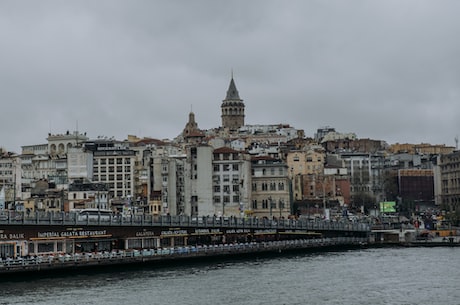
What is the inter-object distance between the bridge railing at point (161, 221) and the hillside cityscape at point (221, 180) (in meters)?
18.9

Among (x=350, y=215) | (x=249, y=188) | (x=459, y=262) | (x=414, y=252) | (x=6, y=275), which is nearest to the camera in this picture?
(x=6, y=275)

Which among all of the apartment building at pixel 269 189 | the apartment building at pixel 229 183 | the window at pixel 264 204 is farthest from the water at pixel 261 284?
the window at pixel 264 204

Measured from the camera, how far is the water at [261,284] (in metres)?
61.7

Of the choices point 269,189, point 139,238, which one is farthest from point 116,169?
point 139,238

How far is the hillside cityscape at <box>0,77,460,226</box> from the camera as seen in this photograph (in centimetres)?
13600

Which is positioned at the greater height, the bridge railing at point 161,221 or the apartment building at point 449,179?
the apartment building at point 449,179

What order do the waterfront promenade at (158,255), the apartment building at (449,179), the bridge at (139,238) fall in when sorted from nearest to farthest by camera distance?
the waterfront promenade at (158,255) < the bridge at (139,238) < the apartment building at (449,179)

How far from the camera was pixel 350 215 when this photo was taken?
15275 centimetres

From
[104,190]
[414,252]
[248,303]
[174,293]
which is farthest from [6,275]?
[104,190]

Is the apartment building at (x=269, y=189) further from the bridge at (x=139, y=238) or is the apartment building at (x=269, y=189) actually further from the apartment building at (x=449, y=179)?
the apartment building at (x=449, y=179)

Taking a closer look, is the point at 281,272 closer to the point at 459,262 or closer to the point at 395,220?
the point at 459,262

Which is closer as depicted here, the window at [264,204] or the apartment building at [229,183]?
the apartment building at [229,183]

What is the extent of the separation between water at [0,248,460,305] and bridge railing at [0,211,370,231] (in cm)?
705

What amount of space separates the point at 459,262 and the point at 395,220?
60.6 m
